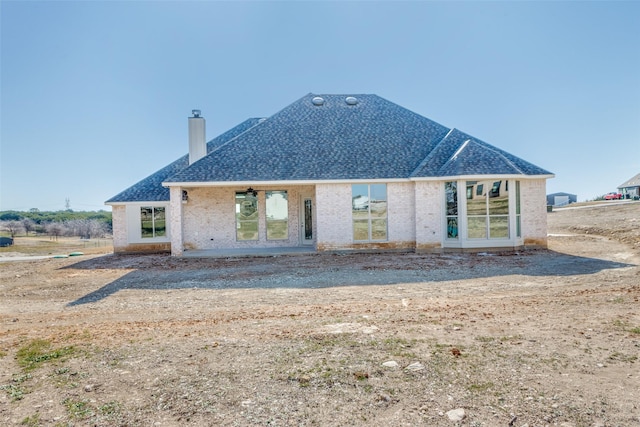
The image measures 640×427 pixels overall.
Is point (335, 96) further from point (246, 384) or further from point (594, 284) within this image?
point (246, 384)

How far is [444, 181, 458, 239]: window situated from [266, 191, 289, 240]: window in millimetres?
6931

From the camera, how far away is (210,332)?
5.62 meters

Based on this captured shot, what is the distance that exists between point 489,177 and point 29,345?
1414 centimetres

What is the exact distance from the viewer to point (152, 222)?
59.9 ft

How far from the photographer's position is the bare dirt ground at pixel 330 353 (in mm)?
3334

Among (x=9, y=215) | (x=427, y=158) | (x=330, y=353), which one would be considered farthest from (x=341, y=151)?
(x=9, y=215)

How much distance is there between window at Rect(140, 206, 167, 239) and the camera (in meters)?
18.2

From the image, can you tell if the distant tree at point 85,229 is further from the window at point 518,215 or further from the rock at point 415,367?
the rock at point 415,367

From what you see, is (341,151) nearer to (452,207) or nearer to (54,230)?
(452,207)

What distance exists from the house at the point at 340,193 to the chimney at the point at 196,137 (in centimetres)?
5

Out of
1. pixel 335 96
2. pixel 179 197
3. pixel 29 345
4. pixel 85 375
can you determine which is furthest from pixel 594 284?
pixel 335 96

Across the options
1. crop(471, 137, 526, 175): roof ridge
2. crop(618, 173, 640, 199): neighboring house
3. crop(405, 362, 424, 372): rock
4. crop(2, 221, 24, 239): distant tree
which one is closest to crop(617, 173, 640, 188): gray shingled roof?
crop(618, 173, 640, 199): neighboring house

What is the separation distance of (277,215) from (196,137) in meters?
5.54

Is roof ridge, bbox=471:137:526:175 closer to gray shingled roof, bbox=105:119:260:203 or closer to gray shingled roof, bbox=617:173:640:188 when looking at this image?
gray shingled roof, bbox=105:119:260:203
